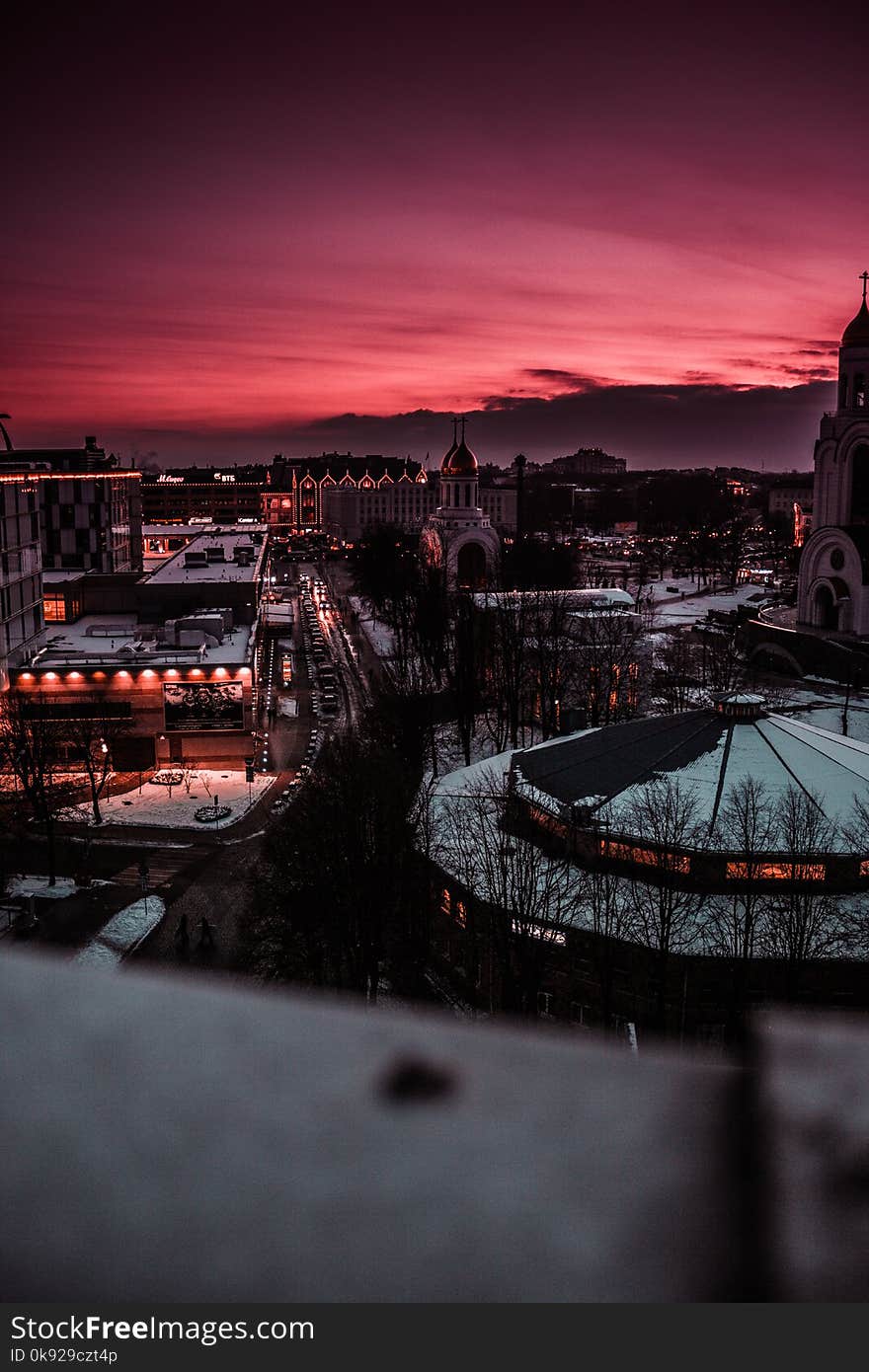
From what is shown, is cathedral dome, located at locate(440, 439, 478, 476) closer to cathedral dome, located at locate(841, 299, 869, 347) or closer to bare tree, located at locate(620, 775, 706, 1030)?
cathedral dome, located at locate(841, 299, 869, 347)

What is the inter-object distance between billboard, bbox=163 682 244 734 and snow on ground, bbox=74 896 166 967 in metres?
5.17

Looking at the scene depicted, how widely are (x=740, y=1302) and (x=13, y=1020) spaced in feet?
1.90

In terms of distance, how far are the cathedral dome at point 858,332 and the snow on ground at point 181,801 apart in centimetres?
1582

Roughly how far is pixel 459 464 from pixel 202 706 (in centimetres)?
1955

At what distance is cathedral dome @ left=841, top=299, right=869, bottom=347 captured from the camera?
2219cm

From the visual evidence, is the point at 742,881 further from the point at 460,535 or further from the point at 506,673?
the point at 460,535

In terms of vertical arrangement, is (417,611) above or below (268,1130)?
below

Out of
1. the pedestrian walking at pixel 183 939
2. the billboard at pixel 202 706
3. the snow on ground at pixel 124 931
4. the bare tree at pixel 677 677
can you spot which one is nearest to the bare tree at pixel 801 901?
the pedestrian walking at pixel 183 939

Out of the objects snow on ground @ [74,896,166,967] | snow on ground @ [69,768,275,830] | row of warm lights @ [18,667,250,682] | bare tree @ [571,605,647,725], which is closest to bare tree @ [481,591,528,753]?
bare tree @ [571,605,647,725]

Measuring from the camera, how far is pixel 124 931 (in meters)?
9.67

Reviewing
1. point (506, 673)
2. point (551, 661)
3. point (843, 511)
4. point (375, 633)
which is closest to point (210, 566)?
point (375, 633)

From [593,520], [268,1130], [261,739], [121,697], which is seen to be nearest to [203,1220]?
[268,1130]

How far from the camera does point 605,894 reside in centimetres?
739

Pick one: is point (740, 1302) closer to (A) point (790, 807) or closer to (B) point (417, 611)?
(A) point (790, 807)
